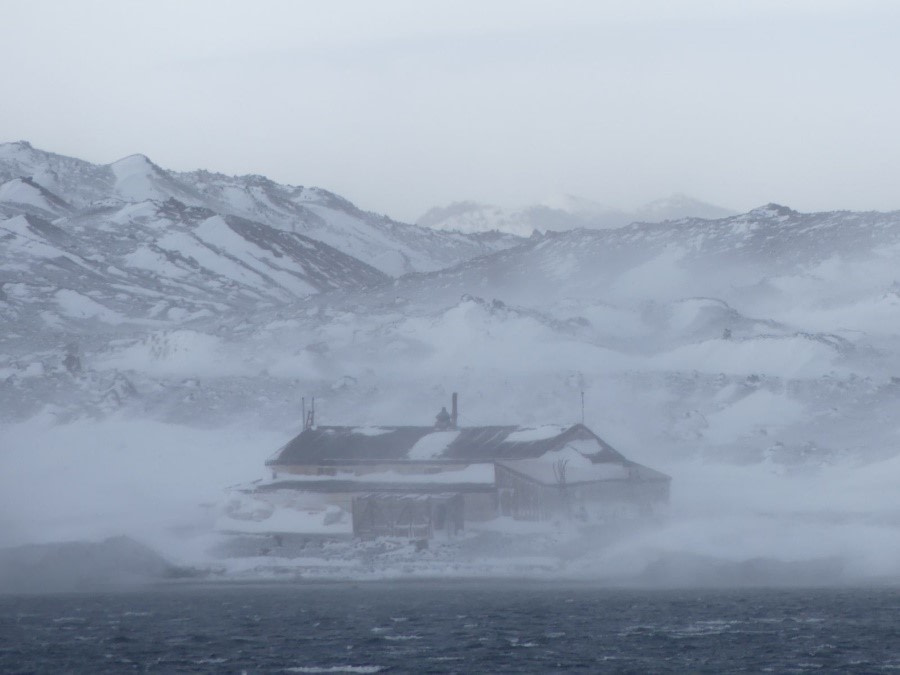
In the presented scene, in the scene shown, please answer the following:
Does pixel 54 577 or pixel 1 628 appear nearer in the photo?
pixel 1 628

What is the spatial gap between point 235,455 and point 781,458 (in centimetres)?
4166

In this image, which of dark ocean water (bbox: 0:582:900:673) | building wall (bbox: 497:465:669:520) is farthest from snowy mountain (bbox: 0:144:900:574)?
dark ocean water (bbox: 0:582:900:673)

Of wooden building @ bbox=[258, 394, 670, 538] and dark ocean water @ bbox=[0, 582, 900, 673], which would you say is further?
wooden building @ bbox=[258, 394, 670, 538]

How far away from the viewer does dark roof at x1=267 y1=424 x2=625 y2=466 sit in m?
103

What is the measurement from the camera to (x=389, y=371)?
17412 centimetres

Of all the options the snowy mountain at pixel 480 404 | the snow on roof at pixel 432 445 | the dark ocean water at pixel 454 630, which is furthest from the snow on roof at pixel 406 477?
the dark ocean water at pixel 454 630

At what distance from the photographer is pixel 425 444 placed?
106 meters

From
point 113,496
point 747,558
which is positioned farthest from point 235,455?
point 747,558

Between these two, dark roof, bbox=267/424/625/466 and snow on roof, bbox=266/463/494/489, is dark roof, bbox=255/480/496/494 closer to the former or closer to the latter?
snow on roof, bbox=266/463/494/489

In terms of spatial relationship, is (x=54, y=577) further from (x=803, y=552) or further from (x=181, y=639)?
(x=803, y=552)

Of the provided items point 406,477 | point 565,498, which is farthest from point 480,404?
point 565,498

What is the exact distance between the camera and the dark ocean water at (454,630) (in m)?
61.4

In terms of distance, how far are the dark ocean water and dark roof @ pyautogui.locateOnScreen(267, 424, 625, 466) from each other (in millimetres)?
10301

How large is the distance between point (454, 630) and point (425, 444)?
3459 cm
